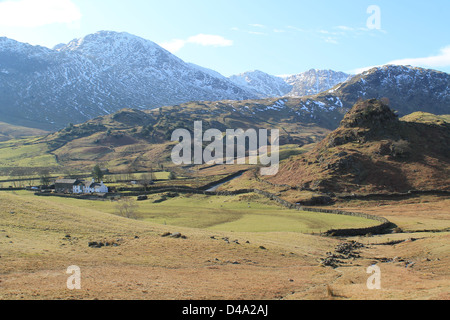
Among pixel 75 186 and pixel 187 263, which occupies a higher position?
pixel 187 263

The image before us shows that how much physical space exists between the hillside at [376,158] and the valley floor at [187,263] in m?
43.1

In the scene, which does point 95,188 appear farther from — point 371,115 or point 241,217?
point 371,115

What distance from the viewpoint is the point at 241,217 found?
7325cm

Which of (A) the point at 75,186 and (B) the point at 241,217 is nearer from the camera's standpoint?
(B) the point at 241,217

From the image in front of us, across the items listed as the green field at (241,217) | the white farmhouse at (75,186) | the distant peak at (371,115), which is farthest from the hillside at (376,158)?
the white farmhouse at (75,186)

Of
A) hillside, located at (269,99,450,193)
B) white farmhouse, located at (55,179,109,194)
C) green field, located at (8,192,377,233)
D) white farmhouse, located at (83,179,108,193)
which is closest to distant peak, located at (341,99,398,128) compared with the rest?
hillside, located at (269,99,450,193)

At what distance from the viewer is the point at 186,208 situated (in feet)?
279

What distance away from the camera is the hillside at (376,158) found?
93750mm

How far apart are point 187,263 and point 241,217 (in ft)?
133

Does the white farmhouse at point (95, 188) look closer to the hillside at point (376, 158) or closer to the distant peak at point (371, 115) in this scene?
the hillside at point (376, 158)

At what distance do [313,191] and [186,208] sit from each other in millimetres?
36027

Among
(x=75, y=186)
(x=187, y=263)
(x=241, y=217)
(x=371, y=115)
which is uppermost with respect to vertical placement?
(x=371, y=115)

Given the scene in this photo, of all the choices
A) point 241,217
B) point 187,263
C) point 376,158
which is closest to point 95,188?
point 241,217
